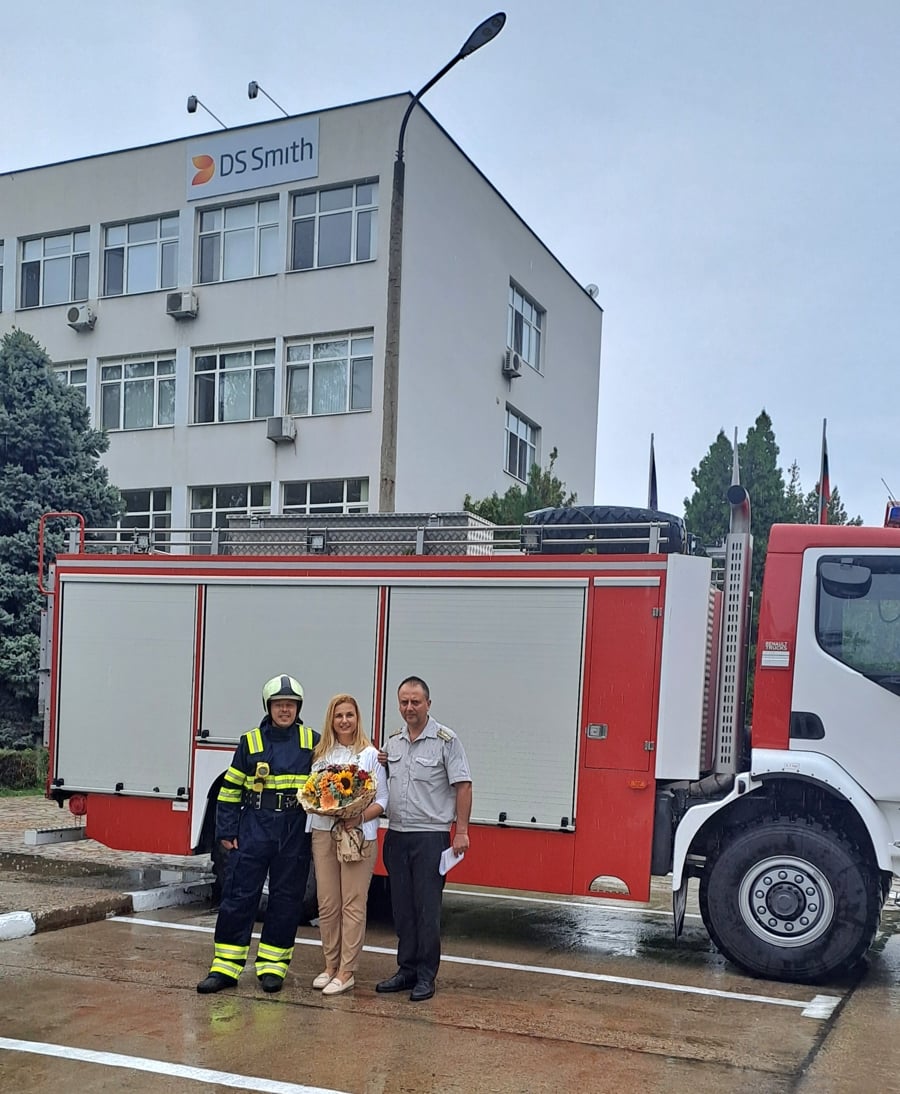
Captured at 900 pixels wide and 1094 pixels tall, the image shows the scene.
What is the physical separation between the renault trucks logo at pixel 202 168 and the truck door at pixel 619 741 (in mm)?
20843

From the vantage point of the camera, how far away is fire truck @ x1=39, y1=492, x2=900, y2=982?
274 inches

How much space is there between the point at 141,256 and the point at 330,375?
19.5 ft

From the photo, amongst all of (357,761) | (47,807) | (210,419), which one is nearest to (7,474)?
(47,807)

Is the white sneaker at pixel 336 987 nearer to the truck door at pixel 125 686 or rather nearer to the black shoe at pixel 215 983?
the black shoe at pixel 215 983

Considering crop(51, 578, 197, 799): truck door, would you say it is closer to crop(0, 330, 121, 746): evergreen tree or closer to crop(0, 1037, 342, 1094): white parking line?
crop(0, 1037, 342, 1094): white parking line

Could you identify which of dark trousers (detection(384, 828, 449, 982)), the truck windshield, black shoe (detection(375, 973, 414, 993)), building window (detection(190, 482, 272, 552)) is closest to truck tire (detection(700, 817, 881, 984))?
the truck windshield

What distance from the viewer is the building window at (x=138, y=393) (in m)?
26.4

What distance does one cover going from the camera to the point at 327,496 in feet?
80.4

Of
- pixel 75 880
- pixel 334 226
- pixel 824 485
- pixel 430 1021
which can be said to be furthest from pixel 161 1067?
pixel 334 226

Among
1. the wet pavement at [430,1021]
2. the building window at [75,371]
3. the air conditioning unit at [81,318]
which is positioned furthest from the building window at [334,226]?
the wet pavement at [430,1021]

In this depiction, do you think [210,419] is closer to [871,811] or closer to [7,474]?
[7,474]

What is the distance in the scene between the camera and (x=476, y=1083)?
16.3 feet

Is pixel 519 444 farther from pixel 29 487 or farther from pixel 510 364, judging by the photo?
pixel 29 487

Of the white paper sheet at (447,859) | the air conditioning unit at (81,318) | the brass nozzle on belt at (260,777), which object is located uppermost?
the air conditioning unit at (81,318)
